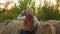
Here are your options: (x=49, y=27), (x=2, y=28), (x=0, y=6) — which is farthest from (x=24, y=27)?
(x=0, y=6)

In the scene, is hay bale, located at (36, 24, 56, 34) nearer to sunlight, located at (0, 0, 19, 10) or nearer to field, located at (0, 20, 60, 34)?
field, located at (0, 20, 60, 34)

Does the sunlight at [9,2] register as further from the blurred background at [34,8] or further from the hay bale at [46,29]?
the hay bale at [46,29]

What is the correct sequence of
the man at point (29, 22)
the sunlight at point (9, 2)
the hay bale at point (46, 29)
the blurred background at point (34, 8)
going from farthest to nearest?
the sunlight at point (9, 2)
the blurred background at point (34, 8)
the hay bale at point (46, 29)
the man at point (29, 22)

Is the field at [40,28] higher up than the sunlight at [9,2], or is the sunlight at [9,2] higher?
the sunlight at [9,2]

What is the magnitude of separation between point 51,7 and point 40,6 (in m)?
0.37

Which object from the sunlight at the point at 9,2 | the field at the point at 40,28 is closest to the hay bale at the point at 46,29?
the field at the point at 40,28

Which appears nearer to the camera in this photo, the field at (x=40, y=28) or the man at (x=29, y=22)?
the man at (x=29, y=22)

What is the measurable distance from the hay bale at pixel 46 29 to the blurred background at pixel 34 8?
1926 mm

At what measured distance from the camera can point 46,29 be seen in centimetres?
642

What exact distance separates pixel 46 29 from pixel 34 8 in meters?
2.47

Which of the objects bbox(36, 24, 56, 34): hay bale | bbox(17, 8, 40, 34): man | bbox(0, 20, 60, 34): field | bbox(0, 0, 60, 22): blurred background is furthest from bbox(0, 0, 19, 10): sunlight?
bbox(17, 8, 40, 34): man

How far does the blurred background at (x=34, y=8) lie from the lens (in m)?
8.46

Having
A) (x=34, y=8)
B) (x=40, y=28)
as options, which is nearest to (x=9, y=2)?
(x=34, y=8)

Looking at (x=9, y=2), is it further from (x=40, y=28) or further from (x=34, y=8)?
(x=40, y=28)
